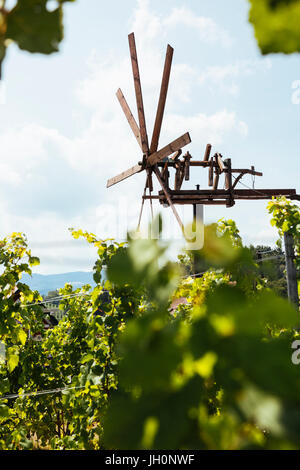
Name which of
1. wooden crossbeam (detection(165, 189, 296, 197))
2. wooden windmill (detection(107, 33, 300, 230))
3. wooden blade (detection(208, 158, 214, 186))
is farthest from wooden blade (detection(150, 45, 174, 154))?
wooden blade (detection(208, 158, 214, 186))

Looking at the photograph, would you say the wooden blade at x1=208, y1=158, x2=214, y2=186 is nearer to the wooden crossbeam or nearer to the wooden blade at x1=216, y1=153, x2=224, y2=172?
the wooden blade at x1=216, y1=153, x2=224, y2=172

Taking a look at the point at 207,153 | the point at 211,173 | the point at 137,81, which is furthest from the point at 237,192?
the point at 137,81

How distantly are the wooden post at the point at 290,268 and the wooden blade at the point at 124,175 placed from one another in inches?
174

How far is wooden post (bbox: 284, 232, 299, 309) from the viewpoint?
2.94 m

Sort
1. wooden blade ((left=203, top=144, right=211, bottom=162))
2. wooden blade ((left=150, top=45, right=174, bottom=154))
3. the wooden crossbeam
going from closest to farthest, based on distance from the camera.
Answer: wooden blade ((left=150, top=45, right=174, bottom=154)) < the wooden crossbeam < wooden blade ((left=203, top=144, right=211, bottom=162))

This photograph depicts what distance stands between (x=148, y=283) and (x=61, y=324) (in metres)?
4.97

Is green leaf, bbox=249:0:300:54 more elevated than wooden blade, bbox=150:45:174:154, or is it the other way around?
wooden blade, bbox=150:45:174:154

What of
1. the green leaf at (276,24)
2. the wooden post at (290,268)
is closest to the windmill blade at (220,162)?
the wooden post at (290,268)

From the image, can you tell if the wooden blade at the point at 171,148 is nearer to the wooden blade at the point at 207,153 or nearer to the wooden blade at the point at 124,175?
the wooden blade at the point at 124,175

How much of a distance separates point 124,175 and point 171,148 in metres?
2.09

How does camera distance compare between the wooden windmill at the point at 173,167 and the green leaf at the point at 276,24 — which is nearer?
the green leaf at the point at 276,24

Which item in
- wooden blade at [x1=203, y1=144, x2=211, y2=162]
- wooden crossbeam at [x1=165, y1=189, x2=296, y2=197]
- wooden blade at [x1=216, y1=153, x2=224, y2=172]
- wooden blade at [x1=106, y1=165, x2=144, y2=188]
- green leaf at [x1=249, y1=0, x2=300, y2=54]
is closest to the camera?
green leaf at [x1=249, y1=0, x2=300, y2=54]

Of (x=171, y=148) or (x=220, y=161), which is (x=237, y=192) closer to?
(x=220, y=161)

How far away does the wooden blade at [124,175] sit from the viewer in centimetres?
717
